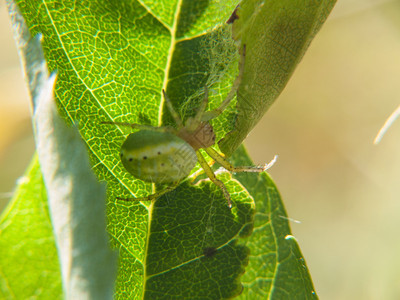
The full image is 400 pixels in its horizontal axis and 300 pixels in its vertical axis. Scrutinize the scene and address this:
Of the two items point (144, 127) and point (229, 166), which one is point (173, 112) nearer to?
point (144, 127)

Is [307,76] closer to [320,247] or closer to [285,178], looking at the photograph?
[285,178]

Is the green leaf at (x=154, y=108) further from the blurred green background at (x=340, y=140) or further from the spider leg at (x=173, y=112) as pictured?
the blurred green background at (x=340, y=140)

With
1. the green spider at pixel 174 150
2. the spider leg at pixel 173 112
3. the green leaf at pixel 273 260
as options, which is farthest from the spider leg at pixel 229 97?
the green leaf at pixel 273 260

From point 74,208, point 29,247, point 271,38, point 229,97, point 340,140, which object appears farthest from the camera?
point 340,140

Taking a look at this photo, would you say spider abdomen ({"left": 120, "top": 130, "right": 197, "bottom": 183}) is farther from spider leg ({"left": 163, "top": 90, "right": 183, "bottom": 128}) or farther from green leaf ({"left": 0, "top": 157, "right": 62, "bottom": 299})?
green leaf ({"left": 0, "top": 157, "right": 62, "bottom": 299})

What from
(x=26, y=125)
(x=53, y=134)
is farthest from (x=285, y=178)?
(x=53, y=134)

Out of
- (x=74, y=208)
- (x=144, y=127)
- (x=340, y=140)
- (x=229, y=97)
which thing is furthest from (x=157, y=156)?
(x=340, y=140)
